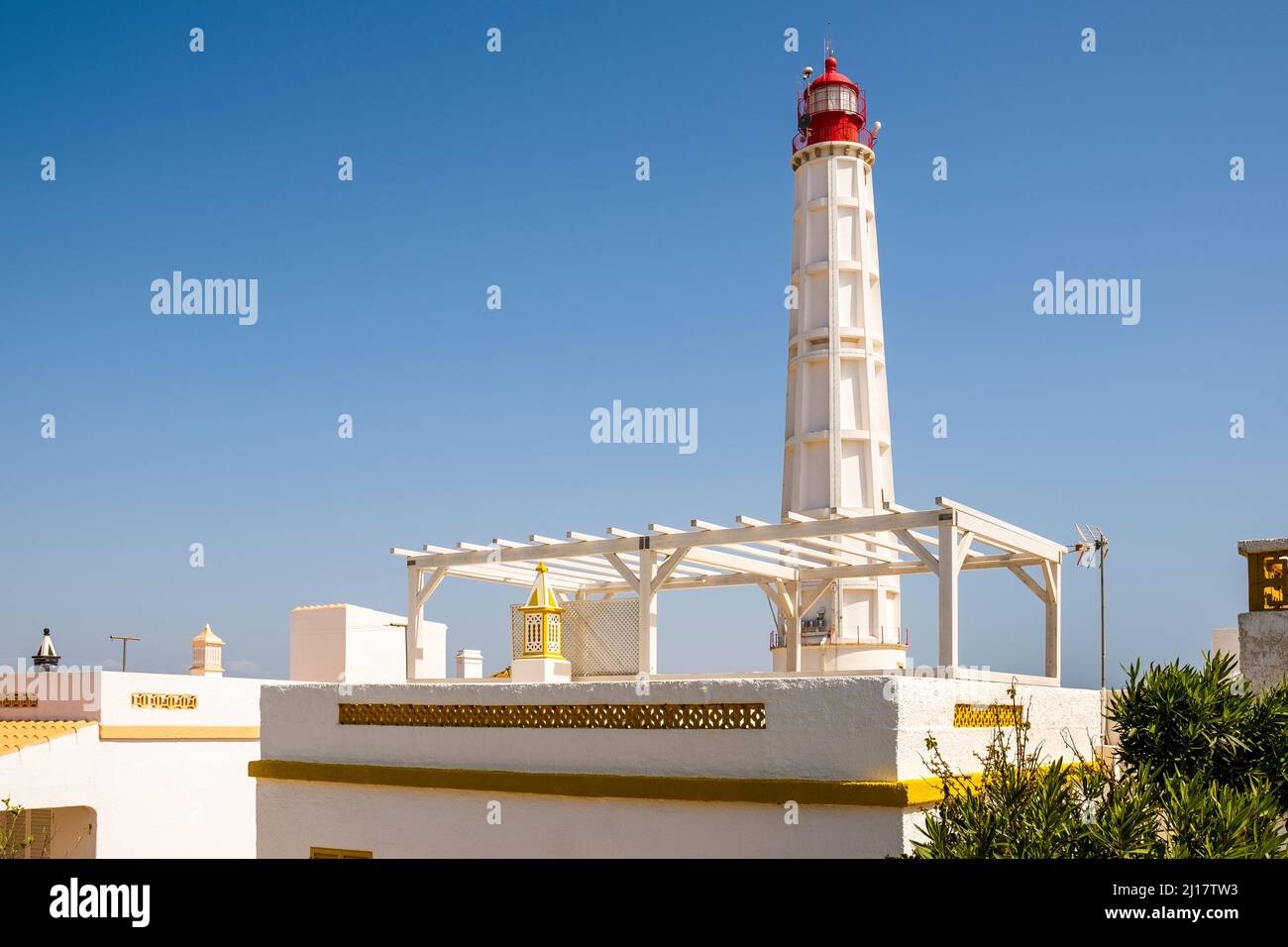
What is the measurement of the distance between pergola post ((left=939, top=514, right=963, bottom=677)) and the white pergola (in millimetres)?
12

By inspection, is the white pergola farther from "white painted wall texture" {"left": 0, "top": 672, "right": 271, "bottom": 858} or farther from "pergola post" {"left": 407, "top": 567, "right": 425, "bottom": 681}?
"white painted wall texture" {"left": 0, "top": 672, "right": 271, "bottom": 858}

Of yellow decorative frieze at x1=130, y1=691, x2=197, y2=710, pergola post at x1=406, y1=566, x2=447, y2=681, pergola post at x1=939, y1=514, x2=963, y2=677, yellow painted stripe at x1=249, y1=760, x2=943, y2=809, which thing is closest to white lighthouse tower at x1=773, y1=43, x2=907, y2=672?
pergola post at x1=406, y1=566, x2=447, y2=681

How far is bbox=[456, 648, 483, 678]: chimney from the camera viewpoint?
27250 mm

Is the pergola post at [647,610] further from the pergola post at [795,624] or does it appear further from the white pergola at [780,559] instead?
the pergola post at [795,624]

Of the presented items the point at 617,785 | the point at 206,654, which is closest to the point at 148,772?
the point at 206,654

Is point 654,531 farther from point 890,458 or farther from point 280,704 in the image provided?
point 890,458

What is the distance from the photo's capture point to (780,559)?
1905cm

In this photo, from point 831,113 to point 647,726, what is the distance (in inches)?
836

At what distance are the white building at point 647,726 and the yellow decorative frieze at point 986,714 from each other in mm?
28

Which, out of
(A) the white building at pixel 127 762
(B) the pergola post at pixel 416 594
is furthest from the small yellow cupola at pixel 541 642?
(A) the white building at pixel 127 762

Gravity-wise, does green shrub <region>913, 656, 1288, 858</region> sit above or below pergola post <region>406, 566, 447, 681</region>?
below

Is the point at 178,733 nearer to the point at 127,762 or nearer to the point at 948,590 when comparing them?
the point at 127,762
